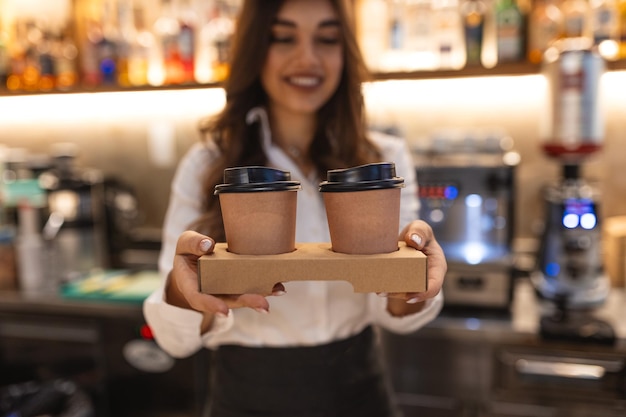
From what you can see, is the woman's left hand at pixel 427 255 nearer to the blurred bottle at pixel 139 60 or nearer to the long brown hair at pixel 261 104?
the long brown hair at pixel 261 104

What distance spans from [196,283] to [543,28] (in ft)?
5.38

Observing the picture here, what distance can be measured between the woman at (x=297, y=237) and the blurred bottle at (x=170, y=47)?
1.15m

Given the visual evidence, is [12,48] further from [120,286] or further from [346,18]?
[346,18]

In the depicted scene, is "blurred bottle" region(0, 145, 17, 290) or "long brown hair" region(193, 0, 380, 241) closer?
"long brown hair" region(193, 0, 380, 241)

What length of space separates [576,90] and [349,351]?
98 cm

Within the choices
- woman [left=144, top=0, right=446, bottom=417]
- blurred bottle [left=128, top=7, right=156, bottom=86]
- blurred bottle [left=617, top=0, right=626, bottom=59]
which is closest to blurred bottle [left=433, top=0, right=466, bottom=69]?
blurred bottle [left=617, top=0, right=626, bottom=59]

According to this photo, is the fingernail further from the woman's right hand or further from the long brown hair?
the long brown hair

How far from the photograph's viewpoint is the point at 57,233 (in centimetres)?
198

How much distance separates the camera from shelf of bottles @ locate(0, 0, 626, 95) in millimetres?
1785

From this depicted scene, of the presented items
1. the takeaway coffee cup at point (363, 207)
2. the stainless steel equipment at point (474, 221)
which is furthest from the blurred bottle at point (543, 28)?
the takeaway coffee cup at point (363, 207)

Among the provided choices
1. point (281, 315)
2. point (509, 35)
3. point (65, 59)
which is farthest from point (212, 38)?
point (281, 315)

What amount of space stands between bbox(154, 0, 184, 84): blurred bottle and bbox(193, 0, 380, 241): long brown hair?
4.14ft

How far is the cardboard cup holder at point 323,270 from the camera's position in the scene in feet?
1.53

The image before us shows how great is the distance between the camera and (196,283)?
519 mm
